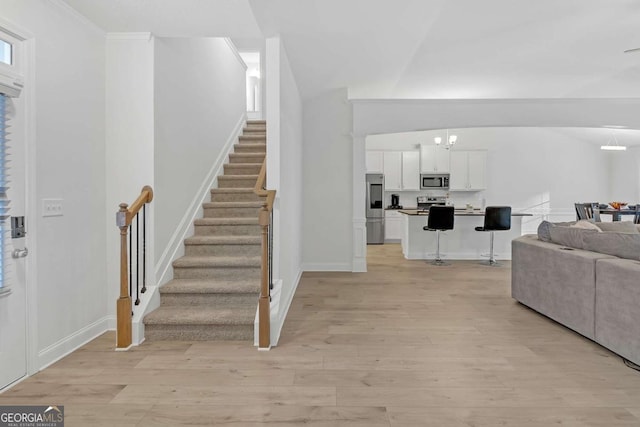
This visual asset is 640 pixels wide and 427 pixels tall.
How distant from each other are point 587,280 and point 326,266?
3.63m

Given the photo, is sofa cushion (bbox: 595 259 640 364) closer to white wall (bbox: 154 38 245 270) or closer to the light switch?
white wall (bbox: 154 38 245 270)

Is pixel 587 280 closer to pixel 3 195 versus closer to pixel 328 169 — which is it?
pixel 328 169

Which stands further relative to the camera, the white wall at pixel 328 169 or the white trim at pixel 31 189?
the white wall at pixel 328 169

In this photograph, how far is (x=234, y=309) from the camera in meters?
3.29

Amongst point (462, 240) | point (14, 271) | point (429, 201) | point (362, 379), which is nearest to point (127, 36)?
point (14, 271)

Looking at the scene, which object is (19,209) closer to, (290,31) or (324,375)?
(324,375)

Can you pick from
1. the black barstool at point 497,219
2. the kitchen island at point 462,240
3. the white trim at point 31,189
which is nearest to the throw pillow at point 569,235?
the black barstool at point 497,219

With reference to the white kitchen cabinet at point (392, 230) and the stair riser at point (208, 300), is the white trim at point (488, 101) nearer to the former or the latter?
the stair riser at point (208, 300)

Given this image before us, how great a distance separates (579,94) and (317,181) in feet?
16.1

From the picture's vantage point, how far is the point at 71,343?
2.86 metres

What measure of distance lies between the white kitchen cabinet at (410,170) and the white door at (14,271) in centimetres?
855

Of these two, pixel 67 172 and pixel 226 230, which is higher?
pixel 67 172

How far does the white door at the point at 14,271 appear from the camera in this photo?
2307 millimetres

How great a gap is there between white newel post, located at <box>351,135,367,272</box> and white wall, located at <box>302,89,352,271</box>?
0.29 ft
